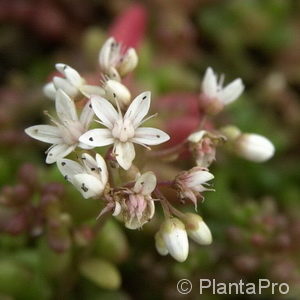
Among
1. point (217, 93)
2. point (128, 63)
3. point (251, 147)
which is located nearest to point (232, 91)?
point (217, 93)

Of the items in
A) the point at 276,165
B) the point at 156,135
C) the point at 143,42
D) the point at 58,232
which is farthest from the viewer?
the point at 143,42

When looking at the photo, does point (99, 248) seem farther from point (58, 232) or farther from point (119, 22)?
point (119, 22)

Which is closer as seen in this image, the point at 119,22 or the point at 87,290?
the point at 87,290

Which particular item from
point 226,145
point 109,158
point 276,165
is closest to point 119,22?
point 276,165

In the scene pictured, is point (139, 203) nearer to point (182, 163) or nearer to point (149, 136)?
point (149, 136)

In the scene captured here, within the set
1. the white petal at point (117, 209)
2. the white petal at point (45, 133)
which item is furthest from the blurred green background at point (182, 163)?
the white petal at point (117, 209)

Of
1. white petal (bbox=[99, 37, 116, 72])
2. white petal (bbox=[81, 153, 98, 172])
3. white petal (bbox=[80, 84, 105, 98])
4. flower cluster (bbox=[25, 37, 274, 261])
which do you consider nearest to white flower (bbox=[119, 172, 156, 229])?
flower cluster (bbox=[25, 37, 274, 261])
